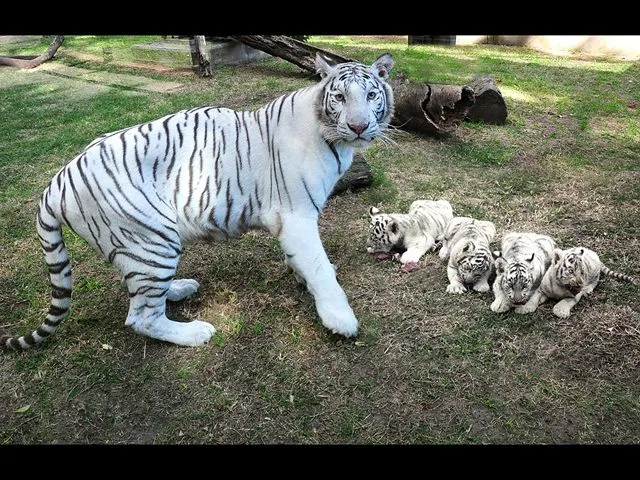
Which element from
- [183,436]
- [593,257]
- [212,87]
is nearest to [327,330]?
[183,436]

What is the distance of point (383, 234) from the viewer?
3.31 meters

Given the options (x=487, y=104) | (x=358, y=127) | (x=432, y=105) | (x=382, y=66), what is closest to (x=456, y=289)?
(x=358, y=127)

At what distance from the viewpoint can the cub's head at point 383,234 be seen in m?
3.31

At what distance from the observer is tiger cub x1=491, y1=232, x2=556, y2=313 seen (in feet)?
8.80

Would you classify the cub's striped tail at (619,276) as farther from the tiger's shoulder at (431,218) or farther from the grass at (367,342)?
the tiger's shoulder at (431,218)

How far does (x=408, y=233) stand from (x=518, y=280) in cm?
87

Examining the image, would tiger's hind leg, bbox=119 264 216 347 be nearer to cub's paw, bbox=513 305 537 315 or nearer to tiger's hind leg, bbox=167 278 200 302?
tiger's hind leg, bbox=167 278 200 302

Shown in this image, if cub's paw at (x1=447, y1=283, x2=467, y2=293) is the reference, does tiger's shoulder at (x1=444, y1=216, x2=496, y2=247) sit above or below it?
above

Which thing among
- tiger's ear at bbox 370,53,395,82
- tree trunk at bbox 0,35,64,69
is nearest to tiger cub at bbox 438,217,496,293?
tiger's ear at bbox 370,53,395,82

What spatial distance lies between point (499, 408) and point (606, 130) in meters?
3.92

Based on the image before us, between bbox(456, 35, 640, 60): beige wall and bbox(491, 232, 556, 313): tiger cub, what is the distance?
5919 millimetres

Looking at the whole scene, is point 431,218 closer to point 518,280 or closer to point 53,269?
point 518,280

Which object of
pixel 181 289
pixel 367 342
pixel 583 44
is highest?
pixel 583 44

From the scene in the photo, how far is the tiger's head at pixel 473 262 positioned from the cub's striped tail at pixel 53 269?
2007 mm
